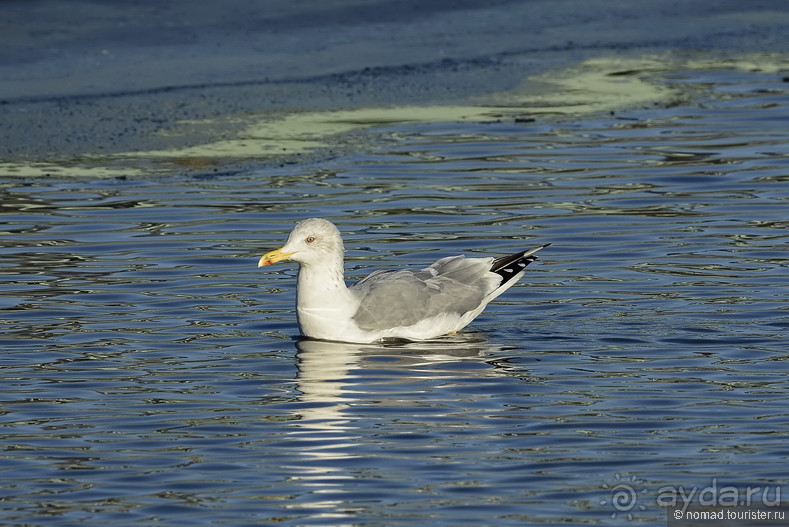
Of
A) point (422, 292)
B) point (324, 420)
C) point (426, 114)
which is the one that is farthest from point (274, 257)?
point (426, 114)

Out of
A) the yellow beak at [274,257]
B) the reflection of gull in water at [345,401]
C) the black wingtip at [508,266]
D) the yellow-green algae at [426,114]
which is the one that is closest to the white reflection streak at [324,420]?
the reflection of gull in water at [345,401]

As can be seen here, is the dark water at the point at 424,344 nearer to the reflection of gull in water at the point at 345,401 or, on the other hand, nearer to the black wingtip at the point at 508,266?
the reflection of gull in water at the point at 345,401

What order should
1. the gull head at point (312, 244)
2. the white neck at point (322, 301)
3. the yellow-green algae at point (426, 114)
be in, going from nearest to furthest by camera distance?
the white neck at point (322, 301) < the gull head at point (312, 244) < the yellow-green algae at point (426, 114)

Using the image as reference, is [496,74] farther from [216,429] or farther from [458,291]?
[216,429]

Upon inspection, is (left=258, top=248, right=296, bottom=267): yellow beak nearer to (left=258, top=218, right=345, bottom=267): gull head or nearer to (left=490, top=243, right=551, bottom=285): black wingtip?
(left=258, top=218, right=345, bottom=267): gull head

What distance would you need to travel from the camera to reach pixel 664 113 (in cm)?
1700

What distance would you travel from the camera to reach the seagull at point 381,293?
10617mm

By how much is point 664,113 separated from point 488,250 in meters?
5.13

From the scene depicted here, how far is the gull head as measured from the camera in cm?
1075

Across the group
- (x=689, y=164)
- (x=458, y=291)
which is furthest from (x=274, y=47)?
(x=458, y=291)

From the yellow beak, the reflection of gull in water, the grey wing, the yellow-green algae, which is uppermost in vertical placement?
the yellow-green algae

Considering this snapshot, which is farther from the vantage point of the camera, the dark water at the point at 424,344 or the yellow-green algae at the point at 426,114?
the yellow-green algae at the point at 426,114

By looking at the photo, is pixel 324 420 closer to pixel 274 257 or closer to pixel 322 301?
pixel 322 301

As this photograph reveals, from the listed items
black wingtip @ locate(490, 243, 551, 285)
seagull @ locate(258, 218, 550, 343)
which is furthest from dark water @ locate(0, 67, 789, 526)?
black wingtip @ locate(490, 243, 551, 285)
